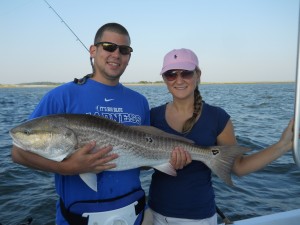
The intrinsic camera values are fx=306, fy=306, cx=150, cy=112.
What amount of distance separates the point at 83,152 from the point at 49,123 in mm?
462

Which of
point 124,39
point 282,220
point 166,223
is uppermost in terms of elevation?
point 124,39

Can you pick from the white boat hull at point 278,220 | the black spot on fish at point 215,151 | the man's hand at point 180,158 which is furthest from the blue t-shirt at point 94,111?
the white boat hull at point 278,220

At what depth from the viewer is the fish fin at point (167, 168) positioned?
3601 millimetres

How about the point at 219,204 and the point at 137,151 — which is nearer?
the point at 137,151

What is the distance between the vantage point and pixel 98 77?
3.62 meters

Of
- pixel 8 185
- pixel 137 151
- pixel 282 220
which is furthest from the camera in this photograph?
pixel 8 185

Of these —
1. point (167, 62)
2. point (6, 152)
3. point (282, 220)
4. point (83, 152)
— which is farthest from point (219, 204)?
point (6, 152)

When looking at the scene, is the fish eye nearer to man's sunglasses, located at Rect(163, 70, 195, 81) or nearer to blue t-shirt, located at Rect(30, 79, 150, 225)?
blue t-shirt, located at Rect(30, 79, 150, 225)

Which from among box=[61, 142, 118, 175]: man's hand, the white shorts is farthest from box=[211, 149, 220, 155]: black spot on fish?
box=[61, 142, 118, 175]: man's hand

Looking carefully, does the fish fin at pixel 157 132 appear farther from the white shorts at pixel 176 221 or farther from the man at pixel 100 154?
the white shorts at pixel 176 221

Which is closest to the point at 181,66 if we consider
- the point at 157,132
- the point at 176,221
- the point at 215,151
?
the point at 157,132

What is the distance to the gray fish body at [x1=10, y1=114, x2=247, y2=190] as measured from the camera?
316 centimetres

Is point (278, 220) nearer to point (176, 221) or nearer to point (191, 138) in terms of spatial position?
point (176, 221)

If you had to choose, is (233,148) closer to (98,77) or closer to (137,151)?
(137,151)
